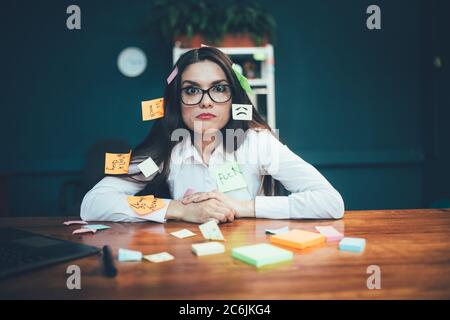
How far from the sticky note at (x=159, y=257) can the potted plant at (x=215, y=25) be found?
2.93 m

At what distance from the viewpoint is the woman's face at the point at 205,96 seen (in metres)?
1.86

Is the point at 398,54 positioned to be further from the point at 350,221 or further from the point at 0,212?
the point at 0,212

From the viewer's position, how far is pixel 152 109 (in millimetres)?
1858

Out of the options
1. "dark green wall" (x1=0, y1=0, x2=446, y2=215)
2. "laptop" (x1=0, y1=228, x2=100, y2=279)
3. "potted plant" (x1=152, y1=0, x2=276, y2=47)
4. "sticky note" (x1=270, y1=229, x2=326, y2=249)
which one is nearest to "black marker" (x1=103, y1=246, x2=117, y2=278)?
"laptop" (x1=0, y1=228, x2=100, y2=279)

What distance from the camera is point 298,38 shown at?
4.20 meters

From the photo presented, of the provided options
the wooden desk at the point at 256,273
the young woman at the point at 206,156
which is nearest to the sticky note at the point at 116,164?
the young woman at the point at 206,156

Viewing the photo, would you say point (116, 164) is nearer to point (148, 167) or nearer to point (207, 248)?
point (148, 167)

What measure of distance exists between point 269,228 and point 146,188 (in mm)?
752

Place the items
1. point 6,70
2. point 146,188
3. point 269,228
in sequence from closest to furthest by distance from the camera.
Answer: point 269,228 < point 146,188 < point 6,70

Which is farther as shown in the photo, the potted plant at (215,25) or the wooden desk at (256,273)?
the potted plant at (215,25)

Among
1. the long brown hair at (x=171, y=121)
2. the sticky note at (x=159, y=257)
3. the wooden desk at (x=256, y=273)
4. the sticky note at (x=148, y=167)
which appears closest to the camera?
the wooden desk at (x=256, y=273)

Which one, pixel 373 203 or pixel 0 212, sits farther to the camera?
pixel 373 203

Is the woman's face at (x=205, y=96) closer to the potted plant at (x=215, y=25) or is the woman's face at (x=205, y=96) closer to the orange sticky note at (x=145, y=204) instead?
the orange sticky note at (x=145, y=204)
